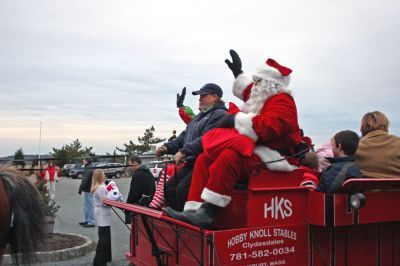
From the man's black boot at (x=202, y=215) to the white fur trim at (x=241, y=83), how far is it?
1.14m

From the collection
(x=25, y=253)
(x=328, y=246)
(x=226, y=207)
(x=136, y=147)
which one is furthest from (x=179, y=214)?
(x=136, y=147)

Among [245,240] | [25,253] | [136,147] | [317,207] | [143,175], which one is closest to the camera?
[245,240]

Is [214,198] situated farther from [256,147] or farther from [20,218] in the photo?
[20,218]

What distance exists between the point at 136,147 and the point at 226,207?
45549mm

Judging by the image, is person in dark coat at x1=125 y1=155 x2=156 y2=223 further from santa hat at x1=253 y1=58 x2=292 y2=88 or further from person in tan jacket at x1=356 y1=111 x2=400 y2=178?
person in tan jacket at x1=356 y1=111 x2=400 y2=178

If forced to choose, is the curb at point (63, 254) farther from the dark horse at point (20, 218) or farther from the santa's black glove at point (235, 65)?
the santa's black glove at point (235, 65)

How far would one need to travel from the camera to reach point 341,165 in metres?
3.81

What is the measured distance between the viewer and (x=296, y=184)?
3.80 metres

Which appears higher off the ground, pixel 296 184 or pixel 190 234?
pixel 296 184

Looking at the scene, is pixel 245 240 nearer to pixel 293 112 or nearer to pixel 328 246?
pixel 328 246

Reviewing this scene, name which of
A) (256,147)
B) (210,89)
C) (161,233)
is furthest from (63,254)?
(256,147)

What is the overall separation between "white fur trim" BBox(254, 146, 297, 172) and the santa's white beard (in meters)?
0.38

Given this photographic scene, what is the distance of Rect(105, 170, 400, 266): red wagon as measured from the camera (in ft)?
11.1

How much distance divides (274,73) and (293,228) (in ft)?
4.21
